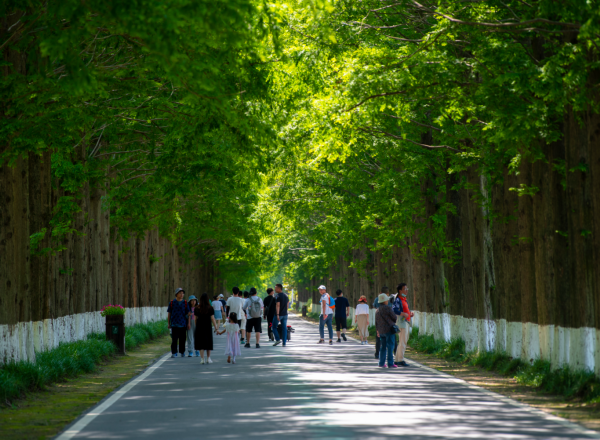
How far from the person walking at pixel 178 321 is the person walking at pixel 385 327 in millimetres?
7489

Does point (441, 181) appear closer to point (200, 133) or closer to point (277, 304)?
point (277, 304)

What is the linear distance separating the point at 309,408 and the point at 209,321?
1143cm

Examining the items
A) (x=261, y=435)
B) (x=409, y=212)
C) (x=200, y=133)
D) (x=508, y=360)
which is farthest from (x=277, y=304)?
(x=261, y=435)

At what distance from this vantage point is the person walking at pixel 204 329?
23078 millimetres

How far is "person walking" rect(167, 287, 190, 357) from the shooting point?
2645cm

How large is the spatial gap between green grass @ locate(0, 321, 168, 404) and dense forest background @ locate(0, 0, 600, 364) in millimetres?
950

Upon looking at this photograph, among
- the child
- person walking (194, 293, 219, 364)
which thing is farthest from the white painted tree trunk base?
the child

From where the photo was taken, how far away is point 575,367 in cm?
1460

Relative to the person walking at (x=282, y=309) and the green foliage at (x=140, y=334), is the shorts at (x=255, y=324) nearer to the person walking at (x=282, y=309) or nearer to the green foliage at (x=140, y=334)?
the person walking at (x=282, y=309)

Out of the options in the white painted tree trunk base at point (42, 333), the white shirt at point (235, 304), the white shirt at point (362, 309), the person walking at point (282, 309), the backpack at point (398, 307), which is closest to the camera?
the white painted tree trunk base at point (42, 333)

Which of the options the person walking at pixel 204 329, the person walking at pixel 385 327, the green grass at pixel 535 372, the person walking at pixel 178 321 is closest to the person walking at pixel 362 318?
the green grass at pixel 535 372

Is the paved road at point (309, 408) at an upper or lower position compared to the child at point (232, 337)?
lower

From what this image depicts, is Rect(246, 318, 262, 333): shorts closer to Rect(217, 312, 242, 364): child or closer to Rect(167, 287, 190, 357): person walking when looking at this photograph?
Rect(167, 287, 190, 357): person walking

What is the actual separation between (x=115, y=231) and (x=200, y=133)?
68.0ft
